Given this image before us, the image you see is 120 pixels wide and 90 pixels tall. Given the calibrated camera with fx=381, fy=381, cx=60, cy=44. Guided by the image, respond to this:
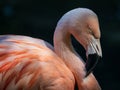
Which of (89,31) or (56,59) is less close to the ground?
(89,31)

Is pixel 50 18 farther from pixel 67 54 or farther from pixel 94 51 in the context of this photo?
pixel 94 51

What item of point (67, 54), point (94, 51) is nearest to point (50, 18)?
point (67, 54)

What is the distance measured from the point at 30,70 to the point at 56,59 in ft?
0.56

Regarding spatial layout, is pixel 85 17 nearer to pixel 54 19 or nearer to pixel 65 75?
pixel 65 75

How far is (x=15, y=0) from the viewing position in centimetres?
477

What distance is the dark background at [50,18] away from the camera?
13.5 feet

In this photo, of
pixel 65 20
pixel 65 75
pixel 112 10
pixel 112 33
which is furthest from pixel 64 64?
pixel 112 10

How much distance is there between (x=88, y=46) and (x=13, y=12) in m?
2.79

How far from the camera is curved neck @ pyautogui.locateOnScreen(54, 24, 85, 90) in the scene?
203 centimetres

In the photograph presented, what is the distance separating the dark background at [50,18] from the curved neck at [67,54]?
182 centimetres

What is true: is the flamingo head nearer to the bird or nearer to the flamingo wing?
the bird

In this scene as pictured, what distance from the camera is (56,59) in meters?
1.99

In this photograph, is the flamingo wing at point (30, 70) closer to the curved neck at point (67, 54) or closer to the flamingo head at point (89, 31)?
the curved neck at point (67, 54)

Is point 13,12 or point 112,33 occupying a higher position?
point 13,12
